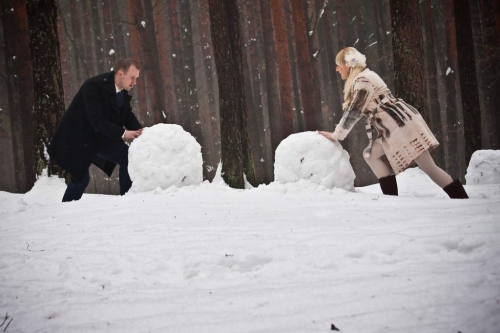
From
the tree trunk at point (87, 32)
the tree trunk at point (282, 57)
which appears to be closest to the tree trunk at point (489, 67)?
the tree trunk at point (282, 57)

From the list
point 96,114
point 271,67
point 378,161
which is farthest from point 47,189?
point 271,67

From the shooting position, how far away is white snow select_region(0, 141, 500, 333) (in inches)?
59.1

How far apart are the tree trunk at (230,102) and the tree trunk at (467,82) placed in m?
5.85

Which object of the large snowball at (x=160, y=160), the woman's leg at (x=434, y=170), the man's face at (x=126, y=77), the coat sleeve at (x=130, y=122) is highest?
the man's face at (x=126, y=77)

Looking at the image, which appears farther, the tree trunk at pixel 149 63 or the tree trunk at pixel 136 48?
the tree trunk at pixel 136 48

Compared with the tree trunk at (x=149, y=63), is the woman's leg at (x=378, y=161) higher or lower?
lower

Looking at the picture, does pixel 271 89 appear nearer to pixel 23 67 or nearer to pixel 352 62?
pixel 23 67

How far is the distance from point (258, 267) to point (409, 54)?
4.76 m

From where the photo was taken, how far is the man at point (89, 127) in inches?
161

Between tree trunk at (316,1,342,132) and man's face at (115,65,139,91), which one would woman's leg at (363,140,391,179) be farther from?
tree trunk at (316,1,342,132)

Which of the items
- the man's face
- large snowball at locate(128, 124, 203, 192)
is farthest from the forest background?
large snowball at locate(128, 124, 203, 192)

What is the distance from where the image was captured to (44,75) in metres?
5.76

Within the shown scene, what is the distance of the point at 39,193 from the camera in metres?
5.25

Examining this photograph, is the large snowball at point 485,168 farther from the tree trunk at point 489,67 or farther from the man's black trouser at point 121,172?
the tree trunk at point 489,67
